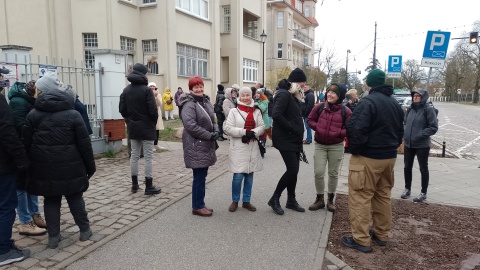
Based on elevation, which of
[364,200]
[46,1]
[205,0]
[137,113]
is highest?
→ [205,0]

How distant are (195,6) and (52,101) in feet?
66.3

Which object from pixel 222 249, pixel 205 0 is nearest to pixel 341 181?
pixel 222 249

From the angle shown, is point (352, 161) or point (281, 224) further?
point (281, 224)

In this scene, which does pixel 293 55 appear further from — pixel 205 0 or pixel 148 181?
pixel 148 181

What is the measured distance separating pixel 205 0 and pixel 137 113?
19.3 metres

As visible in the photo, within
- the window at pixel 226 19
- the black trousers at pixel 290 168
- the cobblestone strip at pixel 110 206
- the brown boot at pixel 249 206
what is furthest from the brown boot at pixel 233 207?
the window at pixel 226 19

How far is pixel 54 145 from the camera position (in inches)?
154

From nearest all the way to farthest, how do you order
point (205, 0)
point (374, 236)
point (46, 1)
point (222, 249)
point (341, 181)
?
point (222, 249)
point (374, 236)
point (341, 181)
point (46, 1)
point (205, 0)

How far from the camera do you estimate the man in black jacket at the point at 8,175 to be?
365cm

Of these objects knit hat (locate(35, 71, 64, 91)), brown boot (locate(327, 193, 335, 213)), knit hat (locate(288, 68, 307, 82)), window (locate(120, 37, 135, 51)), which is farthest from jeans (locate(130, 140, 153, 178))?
window (locate(120, 37, 135, 51))

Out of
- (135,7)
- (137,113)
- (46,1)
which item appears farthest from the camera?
(135,7)

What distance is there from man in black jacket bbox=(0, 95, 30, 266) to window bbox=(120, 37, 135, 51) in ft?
54.3

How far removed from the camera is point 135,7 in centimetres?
1969

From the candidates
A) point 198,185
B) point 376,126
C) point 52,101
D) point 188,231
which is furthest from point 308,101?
point 52,101
